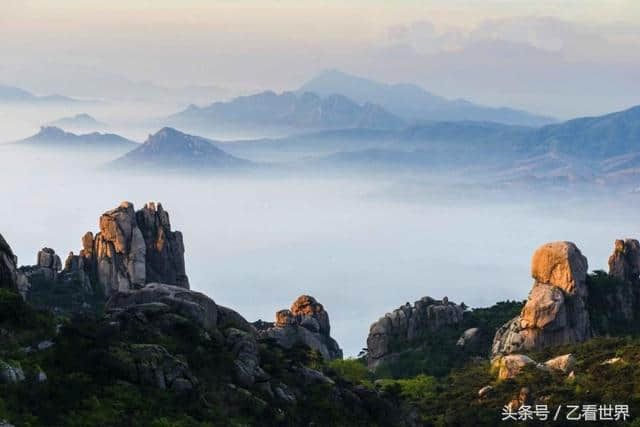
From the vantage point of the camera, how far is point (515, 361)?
7112 cm

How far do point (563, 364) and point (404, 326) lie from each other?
41105 mm

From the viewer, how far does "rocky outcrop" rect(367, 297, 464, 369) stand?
357 ft

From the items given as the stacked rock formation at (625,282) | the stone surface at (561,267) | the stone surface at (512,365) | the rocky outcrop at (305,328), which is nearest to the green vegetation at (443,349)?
the rocky outcrop at (305,328)

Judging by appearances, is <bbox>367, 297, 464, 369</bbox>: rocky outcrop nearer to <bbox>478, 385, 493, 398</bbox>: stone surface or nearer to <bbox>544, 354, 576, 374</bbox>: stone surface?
<bbox>544, 354, 576, 374</bbox>: stone surface

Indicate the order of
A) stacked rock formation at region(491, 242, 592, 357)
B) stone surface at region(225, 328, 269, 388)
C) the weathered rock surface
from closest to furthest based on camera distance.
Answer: the weathered rock surface, stone surface at region(225, 328, 269, 388), stacked rock formation at region(491, 242, 592, 357)

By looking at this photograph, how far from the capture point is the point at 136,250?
11869cm

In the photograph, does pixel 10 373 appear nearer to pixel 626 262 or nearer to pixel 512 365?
pixel 512 365

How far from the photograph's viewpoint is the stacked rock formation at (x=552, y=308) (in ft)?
297

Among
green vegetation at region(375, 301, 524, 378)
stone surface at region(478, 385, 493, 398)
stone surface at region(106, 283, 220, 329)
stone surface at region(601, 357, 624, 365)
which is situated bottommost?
stone surface at region(478, 385, 493, 398)

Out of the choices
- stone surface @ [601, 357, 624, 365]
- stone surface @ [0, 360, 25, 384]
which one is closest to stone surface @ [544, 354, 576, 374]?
stone surface @ [601, 357, 624, 365]

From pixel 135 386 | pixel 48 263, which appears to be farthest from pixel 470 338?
pixel 135 386

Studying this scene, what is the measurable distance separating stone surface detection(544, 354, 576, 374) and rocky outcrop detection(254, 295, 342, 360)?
99.0ft

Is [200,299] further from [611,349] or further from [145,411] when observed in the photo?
[611,349]

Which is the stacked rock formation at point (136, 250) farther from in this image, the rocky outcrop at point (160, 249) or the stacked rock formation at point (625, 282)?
the stacked rock formation at point (625, 282)
